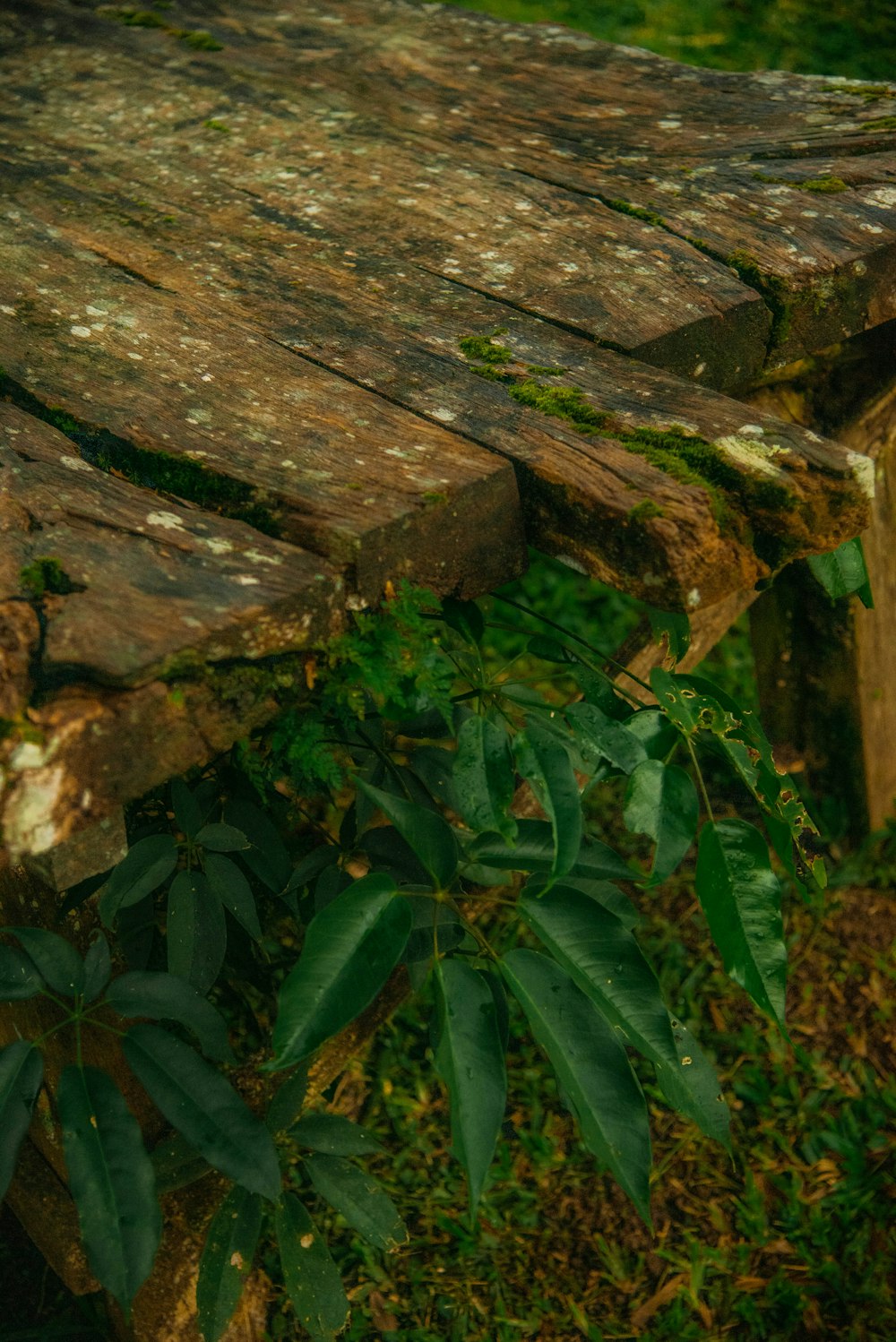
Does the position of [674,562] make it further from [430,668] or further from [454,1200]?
[454,1200]

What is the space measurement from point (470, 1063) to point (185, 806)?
506mm

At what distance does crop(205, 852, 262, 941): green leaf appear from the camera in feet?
4.33

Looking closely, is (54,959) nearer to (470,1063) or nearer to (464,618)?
(470,1063)

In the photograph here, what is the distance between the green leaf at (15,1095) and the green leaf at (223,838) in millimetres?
302

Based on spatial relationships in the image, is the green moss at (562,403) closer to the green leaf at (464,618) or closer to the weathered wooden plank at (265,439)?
the weathered wooden plank at (265,439)

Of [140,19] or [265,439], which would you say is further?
[140,19]

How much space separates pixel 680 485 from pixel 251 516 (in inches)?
16.3

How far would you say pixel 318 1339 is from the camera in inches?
56.2

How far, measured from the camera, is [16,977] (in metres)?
1.12

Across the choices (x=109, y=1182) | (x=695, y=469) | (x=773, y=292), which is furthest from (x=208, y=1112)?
(x=773, y=292)

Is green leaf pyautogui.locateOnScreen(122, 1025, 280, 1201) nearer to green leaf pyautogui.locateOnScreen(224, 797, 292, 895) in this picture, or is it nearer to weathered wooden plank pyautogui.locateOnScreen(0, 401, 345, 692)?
green leaf pyautogui.locateOnScreen(224, 797, 292, 895)

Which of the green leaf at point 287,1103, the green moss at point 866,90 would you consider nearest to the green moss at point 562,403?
the green leaf at point 287,1103

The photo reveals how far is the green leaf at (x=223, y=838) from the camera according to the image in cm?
130

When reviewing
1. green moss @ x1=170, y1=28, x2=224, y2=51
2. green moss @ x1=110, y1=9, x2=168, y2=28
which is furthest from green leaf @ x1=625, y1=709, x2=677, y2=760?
green moss @ x1=110, y1=9, x2=168, y2=28
